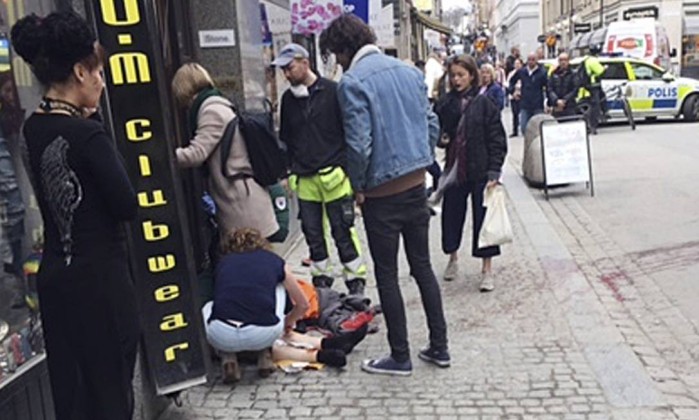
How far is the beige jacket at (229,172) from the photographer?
488 centimetres

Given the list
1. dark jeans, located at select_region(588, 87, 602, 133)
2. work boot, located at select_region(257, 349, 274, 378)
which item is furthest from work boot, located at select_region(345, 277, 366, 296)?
dark jeans, located at select_region(588, 87, 602, 133)

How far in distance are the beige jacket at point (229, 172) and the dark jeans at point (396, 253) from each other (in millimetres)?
881

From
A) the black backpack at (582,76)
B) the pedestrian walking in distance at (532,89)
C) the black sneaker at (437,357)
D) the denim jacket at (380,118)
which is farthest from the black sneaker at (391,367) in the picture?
the black backpack at (582,76)

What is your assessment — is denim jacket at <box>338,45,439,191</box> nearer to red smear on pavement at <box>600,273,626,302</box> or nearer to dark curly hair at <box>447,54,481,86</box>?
dark curly hair at <box>447,54,481,86</box>

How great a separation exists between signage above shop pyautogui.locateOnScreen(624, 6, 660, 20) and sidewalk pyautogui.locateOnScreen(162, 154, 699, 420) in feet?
130

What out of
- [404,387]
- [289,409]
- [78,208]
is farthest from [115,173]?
[404,387]

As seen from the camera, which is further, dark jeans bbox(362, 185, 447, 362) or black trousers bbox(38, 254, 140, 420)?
dark jeans bbox(362, 185, 447, 362)

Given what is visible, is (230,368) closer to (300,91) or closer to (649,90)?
(300,91)

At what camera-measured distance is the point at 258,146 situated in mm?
5027

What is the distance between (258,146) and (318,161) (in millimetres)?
859

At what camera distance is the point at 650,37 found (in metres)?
28.9

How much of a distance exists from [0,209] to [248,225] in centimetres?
186

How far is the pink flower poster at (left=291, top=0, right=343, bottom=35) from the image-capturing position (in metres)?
8.59

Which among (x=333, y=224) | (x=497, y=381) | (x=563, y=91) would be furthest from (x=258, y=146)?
(x=563, y=91)
